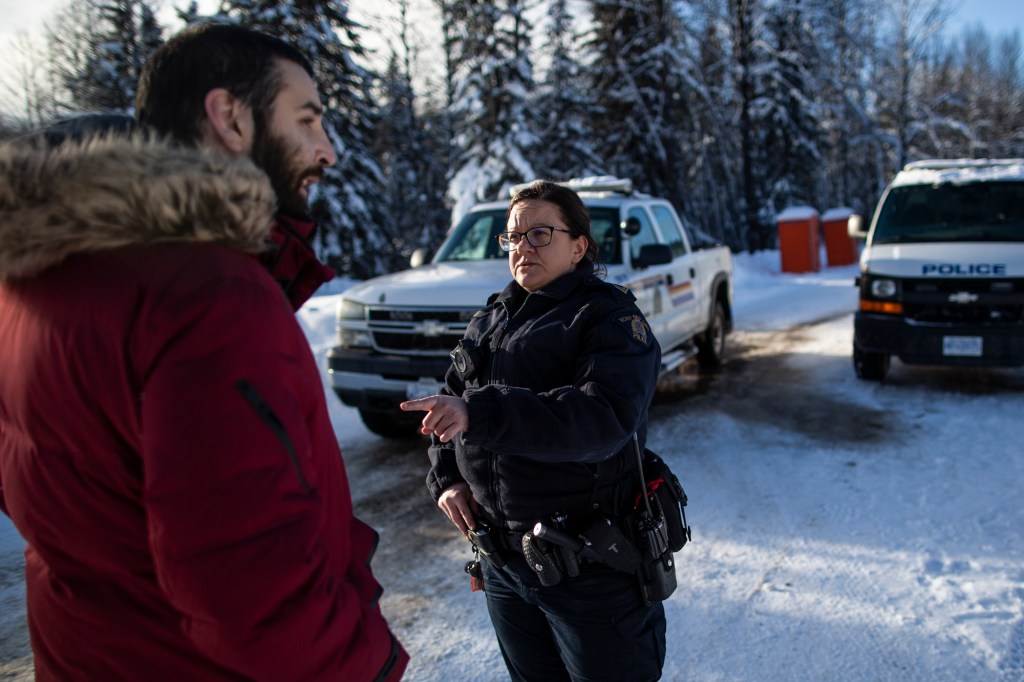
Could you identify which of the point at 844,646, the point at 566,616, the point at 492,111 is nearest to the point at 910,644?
the point at 844,646

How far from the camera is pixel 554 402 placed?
68.7 inches

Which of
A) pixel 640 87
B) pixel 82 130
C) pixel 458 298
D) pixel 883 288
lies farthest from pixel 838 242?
pixel 82 130

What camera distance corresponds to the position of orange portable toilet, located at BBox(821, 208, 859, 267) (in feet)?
65.5

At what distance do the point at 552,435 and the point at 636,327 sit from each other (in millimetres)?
398

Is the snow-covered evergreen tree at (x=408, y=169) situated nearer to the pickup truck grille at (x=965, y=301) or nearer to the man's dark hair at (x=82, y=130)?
the pickup truck grille at (x=965, y=301)

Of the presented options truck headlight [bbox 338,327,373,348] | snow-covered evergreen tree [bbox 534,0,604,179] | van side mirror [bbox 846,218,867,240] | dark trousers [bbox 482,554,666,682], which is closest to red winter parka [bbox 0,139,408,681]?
dark trousers [bbox 482,554,666,682]

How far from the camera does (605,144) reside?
24.2 meters

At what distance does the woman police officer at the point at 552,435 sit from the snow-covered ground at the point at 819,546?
3.54 feet

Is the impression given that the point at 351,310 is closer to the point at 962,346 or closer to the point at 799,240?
the point at 962,346

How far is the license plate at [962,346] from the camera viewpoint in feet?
20.5

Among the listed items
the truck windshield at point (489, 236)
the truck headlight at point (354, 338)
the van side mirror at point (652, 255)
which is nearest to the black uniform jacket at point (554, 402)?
the truck headlight at point (354, 338)

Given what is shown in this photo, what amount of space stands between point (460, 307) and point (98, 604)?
171 inches

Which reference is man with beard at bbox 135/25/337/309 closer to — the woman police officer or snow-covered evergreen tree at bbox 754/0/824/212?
the woman police officer

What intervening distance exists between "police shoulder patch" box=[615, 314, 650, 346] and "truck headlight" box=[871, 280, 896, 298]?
5.71 m
